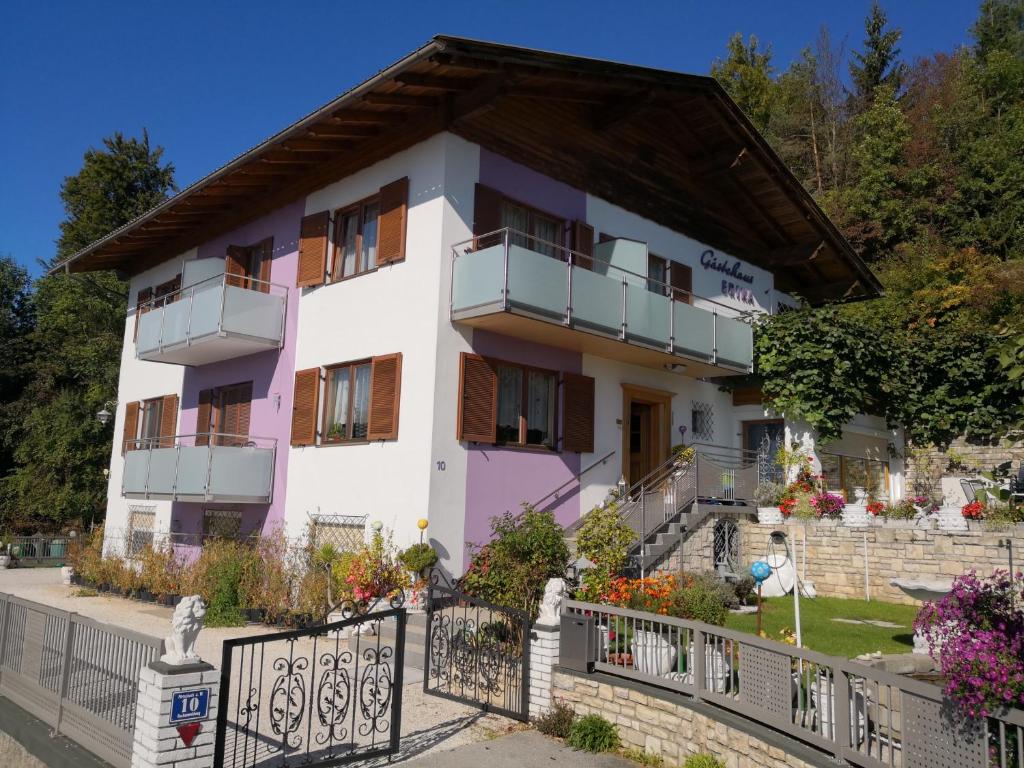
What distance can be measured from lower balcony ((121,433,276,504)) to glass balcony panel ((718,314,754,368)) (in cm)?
927

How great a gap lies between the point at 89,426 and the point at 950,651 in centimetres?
3106

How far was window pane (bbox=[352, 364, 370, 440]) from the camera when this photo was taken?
14.1 meters

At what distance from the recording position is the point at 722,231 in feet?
63.3

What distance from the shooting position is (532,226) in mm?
14875

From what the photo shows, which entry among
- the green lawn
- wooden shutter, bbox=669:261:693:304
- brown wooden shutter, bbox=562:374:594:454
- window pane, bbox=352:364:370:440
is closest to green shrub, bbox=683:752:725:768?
the green lawn

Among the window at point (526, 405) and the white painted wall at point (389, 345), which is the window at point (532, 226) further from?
the window at point (526, 405)

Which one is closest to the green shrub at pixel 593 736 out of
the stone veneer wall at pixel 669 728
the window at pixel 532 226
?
the stone veneer wall at pixel 669 728

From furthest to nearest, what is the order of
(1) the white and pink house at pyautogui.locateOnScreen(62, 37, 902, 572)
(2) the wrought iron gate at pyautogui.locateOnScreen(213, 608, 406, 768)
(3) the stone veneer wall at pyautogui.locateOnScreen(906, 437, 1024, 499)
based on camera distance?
(3) the stone veneer wall at pyautogui.locateOnScreen(906, 437, 1024, 499)
(1) the white and pink house at pyautogui.locateOnScreen(62, 37, 902, 572)
(2) the wrought iron gate at pyautogui.locateOnScreen(213, 608, 406, 768)

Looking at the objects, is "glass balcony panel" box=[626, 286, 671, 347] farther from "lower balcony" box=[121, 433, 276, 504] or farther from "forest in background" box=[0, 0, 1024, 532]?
"lower balcony" box=[121, 433, 276, 504]

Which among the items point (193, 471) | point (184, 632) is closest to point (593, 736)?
point (184, 632)

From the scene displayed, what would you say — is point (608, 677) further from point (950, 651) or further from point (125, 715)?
point (125, 715)

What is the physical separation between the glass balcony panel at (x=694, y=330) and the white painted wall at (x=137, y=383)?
1203 centimetres

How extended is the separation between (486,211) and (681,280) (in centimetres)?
582

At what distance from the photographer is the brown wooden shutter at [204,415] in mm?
18188
